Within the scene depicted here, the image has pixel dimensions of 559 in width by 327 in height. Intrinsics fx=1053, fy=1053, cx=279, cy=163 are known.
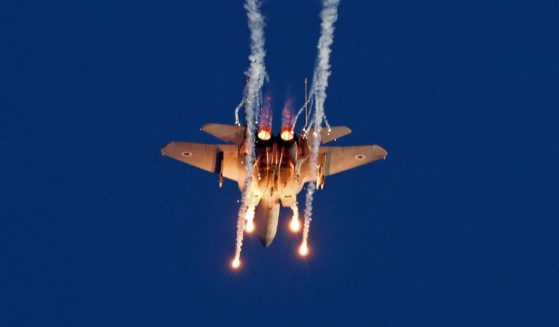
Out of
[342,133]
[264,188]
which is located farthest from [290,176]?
[342,133]

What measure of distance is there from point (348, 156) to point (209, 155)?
4955 mm

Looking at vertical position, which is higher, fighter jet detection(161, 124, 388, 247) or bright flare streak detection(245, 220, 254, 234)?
fighter jet detection(161, 124, 388, 247)

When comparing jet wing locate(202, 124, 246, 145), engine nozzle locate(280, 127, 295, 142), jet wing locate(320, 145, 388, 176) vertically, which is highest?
jet wing locate(320, 145, 388, 176)

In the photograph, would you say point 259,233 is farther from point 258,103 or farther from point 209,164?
point 258,103

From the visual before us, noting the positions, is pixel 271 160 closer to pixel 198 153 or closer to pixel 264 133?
pixel 264 133

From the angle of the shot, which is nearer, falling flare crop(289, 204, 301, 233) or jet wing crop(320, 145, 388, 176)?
falling flare crop(289, 204, 301, 233)

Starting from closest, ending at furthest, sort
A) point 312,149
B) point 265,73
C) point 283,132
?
point 265,73
point 283,132
point 312,149

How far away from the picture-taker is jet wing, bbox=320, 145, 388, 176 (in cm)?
3719

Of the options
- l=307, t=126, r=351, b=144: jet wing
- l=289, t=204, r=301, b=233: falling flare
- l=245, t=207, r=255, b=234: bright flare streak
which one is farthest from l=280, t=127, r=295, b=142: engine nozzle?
l=245, t=207, r=255, b=234: bright flare streak

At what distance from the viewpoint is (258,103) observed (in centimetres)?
3238

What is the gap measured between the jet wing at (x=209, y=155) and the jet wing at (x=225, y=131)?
1404 millimetres

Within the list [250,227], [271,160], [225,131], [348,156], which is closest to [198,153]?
[225,131]

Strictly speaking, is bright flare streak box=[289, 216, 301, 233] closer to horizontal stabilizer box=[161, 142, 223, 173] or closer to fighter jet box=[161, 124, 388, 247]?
fighter jet box=[161, 124, 388, 247]

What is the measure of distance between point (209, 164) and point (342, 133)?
4774mm
